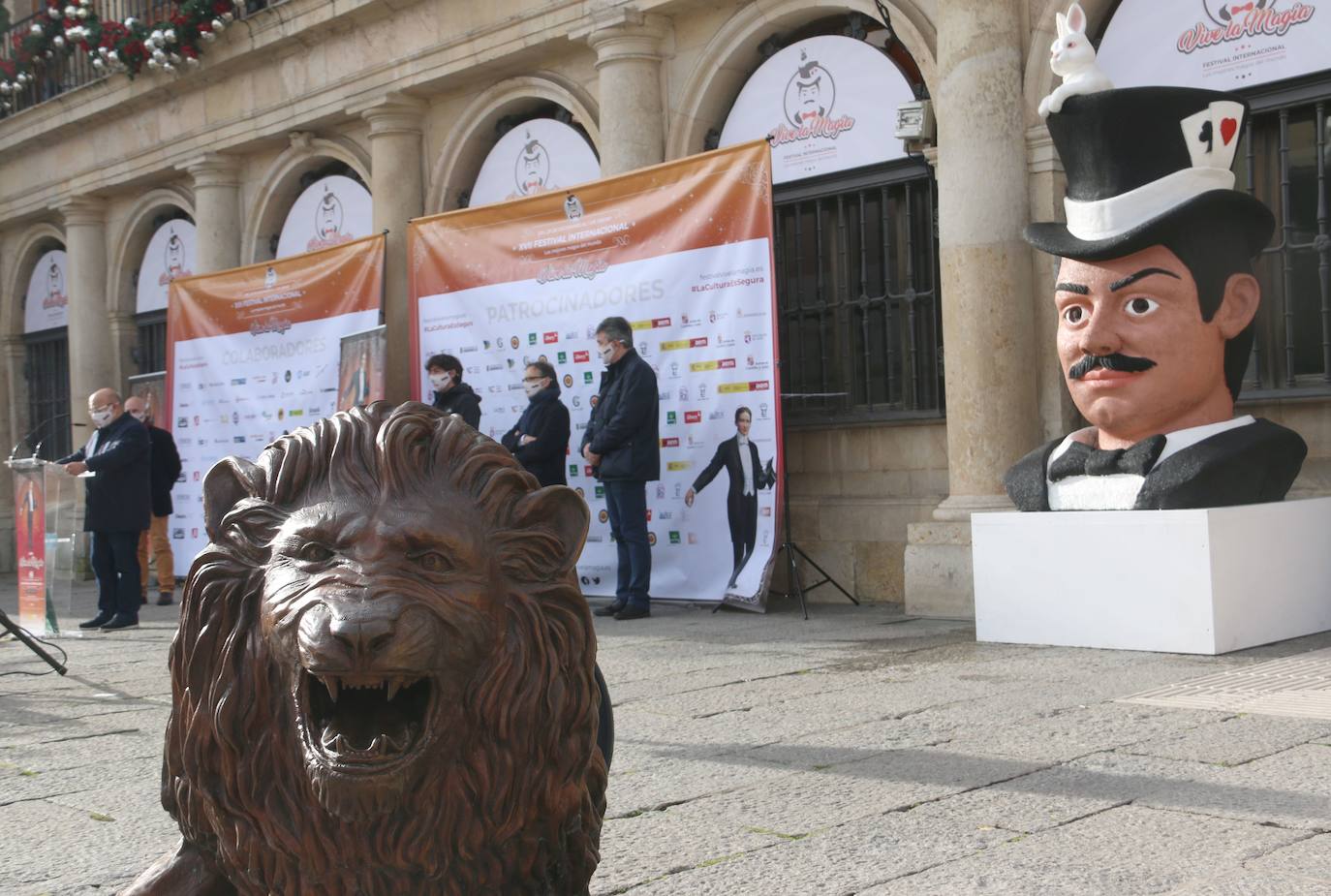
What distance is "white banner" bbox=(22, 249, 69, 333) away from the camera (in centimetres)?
1850

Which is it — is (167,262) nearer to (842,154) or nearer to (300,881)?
(842,154)

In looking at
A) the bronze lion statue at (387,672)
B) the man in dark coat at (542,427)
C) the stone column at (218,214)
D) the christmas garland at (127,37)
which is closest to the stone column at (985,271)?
the man in dark coat at (542,427)

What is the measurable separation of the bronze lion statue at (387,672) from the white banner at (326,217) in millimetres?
12162

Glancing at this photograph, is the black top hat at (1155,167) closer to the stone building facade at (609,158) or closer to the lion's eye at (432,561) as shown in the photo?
the stone building facade at (609,158)

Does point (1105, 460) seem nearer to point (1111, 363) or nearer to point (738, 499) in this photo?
point (1111, 363)

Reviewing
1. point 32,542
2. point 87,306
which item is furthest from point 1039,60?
point 87,306

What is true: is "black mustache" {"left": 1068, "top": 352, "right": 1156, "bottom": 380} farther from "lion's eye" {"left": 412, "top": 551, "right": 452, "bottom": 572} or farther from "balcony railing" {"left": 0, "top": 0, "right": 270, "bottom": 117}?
"balcony railing" {"left": 0, "top": 0, "right": 270, "bottom": 117}

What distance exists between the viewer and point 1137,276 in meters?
6.59

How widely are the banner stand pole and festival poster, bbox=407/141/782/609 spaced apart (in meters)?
0.11

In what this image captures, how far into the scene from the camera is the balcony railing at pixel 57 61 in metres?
16.3

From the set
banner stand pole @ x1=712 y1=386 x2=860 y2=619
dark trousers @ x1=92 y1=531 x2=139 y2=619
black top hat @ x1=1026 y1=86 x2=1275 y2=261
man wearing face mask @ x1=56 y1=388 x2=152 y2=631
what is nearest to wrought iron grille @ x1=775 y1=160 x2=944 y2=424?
banner stand pole @ x1=712 y1=386 x2=860 y2=619

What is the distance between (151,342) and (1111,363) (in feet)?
43.2

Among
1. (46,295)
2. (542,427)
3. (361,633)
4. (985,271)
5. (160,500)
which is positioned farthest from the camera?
(46,295)

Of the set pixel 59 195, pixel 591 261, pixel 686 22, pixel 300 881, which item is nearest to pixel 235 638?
pixel 300 881
